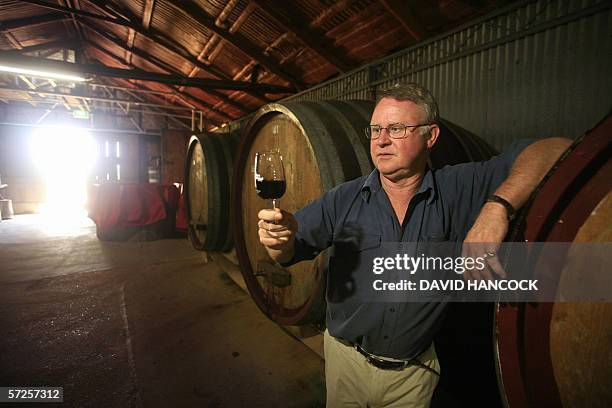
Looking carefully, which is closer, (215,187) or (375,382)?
(375,382)

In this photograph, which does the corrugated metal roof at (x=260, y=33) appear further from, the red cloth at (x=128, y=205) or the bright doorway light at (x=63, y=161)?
the bright doorway light at (x=63, y=161)

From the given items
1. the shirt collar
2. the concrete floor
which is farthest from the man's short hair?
the concrete floor

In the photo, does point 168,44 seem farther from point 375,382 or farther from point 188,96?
point 375,382

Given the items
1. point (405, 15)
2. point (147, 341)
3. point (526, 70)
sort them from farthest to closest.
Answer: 1. point (405, 15)
2. point (147, 341)
3. point (526, 70)

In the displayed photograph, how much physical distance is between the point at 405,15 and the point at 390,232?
331 centimetres

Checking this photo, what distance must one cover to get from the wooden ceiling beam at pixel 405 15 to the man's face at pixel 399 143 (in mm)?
2912

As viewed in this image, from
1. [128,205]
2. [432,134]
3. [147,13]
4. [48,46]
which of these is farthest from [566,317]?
[48,46]

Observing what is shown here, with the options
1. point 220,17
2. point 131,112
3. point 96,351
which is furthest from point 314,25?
point 131,112

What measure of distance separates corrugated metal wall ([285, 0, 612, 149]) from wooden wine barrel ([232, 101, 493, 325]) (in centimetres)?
66

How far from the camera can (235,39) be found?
238 inches

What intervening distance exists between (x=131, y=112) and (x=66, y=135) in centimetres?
341

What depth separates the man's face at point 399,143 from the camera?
1.26 meters

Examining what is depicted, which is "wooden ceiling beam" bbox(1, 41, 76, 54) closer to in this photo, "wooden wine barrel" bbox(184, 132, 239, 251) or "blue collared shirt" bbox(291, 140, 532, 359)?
"wooden wine barrel" bbox(184, 132, 239, 251)

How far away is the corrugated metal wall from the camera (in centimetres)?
228
